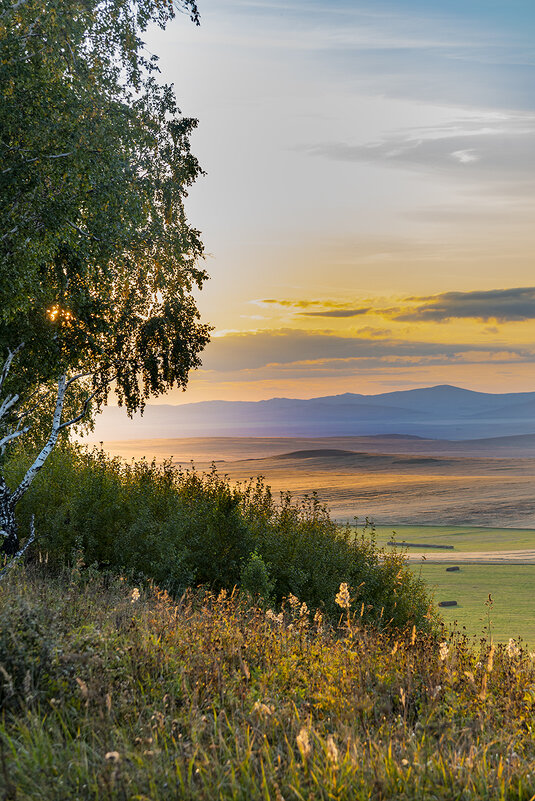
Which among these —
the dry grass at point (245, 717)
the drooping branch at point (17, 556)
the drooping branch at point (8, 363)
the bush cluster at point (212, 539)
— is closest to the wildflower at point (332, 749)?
the dry grass at point (245, 717)

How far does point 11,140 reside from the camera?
499 inches

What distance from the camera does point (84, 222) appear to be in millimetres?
15055

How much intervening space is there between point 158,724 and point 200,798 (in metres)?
1.36

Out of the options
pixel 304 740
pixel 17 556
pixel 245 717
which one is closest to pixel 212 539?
pixel 17 556

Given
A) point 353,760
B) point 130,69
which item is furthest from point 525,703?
point 130,69

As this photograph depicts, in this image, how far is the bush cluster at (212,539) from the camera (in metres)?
18.7

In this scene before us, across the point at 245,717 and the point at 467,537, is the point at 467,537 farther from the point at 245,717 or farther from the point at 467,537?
the point at 245,717

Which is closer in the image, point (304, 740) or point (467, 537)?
point (304, 740)

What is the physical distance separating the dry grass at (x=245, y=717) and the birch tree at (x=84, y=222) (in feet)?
26.9

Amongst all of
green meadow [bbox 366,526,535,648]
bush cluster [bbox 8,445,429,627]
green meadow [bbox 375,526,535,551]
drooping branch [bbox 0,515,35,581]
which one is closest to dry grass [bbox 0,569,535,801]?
drooping branch [bbox 0,515,35,581]

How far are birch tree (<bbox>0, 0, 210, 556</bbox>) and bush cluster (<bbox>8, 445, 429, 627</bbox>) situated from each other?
239cm

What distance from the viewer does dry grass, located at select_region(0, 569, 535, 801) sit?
4590 mm

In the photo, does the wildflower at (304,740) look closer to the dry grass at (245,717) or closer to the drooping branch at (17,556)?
the dry grass at (245,717)

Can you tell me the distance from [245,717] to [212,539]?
14209 millimetres
